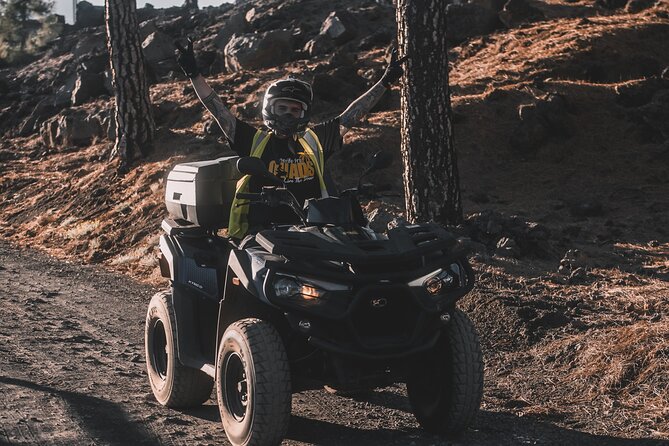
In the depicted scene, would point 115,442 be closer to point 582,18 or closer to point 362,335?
point 362,335

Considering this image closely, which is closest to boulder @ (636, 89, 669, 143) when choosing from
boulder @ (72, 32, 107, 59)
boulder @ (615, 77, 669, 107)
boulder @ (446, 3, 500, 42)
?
boulder @ (615, 77, 669, 107)

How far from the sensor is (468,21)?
2141 cm

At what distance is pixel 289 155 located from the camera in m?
6.84

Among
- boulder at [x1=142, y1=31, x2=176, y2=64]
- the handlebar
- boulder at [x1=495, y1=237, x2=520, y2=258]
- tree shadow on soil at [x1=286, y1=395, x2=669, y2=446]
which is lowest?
tree shadow on soil at [x1=286, y1=395, x2=669, y2=446]

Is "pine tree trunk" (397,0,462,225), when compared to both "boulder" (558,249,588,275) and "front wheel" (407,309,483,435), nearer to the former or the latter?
"boulder" (558,249,588,275)

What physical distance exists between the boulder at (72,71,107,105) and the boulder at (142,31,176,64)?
160 cm

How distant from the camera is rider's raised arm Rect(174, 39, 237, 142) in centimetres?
678

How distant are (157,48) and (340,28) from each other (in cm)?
510

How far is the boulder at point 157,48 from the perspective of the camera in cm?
2517

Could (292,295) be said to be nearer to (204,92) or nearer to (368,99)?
(204,92)

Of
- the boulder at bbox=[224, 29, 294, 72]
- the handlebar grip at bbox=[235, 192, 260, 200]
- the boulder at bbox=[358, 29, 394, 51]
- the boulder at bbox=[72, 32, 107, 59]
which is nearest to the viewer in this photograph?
the handlebar grip at bbox=[235, 192, 260, 200]

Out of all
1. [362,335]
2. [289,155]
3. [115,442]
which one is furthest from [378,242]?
[115,442]

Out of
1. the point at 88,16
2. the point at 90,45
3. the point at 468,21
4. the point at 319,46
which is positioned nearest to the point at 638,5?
the point at 468,21

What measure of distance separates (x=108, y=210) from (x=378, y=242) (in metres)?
11.3
